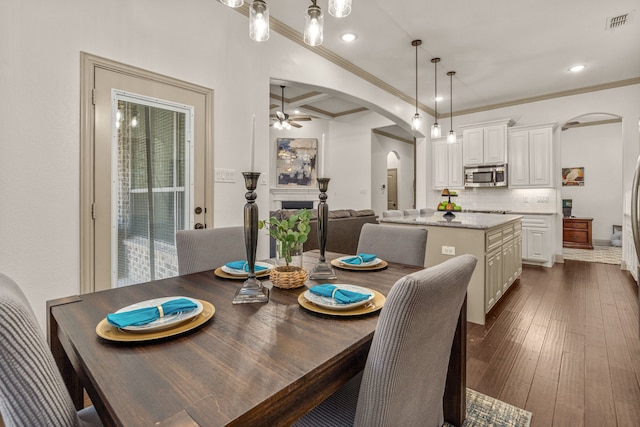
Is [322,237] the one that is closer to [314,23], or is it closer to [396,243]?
[396,243]

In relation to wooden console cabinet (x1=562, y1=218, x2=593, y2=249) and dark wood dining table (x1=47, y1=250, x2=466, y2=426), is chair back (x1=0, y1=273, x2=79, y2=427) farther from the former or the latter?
wooden console cabinet (x1=562, y1=218, x2=593, y2=249)

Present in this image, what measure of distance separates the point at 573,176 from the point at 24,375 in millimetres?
9817

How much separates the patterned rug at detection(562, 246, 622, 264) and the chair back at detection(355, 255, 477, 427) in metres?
6.35

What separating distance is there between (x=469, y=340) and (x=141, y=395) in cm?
255

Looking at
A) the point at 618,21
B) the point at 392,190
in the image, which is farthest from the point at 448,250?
the point at 392,190

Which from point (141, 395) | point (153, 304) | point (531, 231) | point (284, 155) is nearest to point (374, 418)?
point (141, 395)

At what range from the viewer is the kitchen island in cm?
281

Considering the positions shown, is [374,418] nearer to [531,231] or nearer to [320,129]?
[531,231]

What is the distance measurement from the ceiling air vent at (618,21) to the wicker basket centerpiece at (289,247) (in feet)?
13.5

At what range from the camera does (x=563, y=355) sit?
2258 mm

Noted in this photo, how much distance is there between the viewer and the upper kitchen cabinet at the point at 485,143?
5.61 m

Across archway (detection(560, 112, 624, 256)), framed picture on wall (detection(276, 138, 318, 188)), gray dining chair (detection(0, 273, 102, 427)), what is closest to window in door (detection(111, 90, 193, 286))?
gray dining chair (detection(0, 273, 102, 427))

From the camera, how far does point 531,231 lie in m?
5.21

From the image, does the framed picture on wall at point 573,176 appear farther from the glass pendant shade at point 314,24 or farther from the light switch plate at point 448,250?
the glass pendant shade at point 314,24
